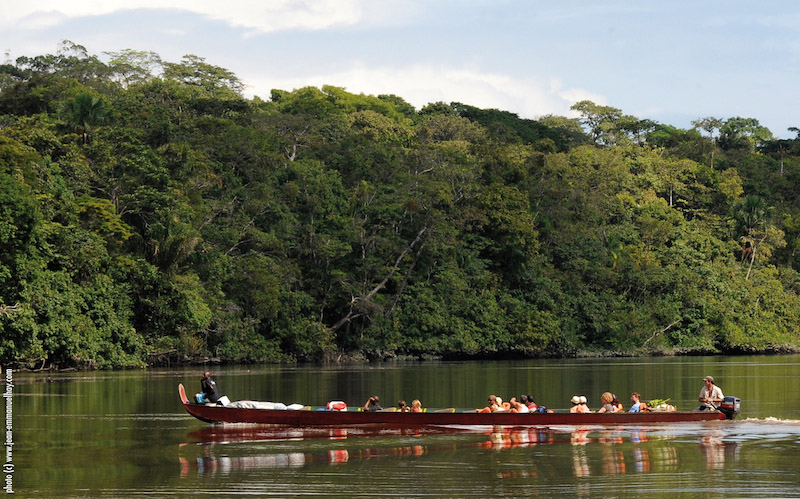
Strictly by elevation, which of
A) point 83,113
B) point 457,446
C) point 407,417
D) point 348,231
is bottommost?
point 457,446

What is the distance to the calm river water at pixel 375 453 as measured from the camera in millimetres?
16891

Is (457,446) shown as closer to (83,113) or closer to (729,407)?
(729,407)

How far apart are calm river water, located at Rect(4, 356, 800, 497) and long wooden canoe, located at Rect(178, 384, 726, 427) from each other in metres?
0.23

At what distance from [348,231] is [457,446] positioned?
42.7m

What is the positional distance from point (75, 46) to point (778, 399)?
62.7 meters

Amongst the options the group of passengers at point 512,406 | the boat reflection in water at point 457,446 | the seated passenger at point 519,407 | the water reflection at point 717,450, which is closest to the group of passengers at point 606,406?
the boat reflection in water at point 457,446

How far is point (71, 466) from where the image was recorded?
62.2 feet

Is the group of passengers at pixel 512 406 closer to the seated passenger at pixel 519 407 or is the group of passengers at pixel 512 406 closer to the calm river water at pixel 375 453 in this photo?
the seated passenger at pixel 519 407

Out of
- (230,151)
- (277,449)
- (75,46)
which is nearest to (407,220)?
(230,151)

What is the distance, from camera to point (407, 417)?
24.5 m

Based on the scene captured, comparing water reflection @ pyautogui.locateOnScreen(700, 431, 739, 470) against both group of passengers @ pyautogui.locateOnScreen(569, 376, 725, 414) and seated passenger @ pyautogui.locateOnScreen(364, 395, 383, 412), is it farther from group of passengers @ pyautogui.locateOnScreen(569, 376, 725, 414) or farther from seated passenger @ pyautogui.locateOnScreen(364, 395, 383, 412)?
seated passenger @ pyautogui.locateOnScreen(364, 395, 383, 412)

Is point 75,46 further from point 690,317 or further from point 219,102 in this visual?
point 690,317

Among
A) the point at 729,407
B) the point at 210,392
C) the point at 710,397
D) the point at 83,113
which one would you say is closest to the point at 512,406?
the point at 710,397

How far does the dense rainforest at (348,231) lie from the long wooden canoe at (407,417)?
20.4 m
